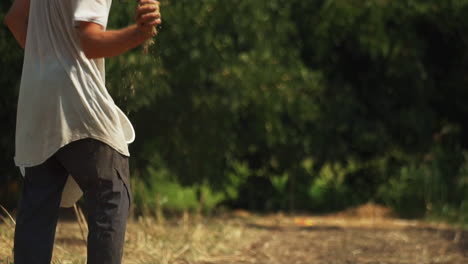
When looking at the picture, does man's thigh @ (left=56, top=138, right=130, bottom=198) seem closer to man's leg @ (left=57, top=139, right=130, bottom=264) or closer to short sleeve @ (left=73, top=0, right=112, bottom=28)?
man's leg @ (left=57, top=139, right=130, bottom=264)

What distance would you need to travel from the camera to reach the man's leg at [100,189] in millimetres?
2916

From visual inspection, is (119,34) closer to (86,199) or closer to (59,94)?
(59,94)

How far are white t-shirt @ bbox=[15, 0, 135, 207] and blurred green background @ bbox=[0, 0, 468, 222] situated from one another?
10.2 feet

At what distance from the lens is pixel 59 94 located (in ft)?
9.48

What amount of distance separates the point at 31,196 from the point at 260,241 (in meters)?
3.25

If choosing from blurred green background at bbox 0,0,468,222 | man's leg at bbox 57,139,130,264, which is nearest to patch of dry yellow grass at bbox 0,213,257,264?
blurred green background at bbox 0,0,468,222

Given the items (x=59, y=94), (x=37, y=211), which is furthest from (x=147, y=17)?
(x=37, y=211)

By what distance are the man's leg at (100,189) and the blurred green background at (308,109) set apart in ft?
10.3

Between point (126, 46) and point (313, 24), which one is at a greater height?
point (313, 24)

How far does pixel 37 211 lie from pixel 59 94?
0.40 m

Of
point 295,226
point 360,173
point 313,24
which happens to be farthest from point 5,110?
point 360,173

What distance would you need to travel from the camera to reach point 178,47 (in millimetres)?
6574

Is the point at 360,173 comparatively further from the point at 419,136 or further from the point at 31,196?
the point at 31,196

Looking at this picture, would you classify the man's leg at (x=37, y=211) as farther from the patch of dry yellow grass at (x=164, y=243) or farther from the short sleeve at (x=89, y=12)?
the patch of dry yellow grass at (x=164, y=243)
